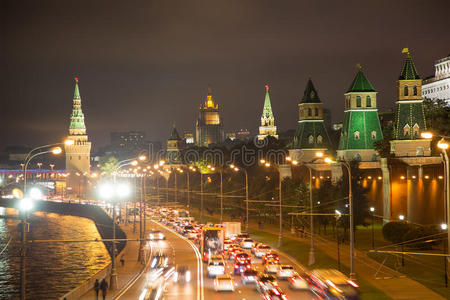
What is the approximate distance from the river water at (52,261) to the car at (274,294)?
28.6m

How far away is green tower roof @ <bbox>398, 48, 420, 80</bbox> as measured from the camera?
82750 millimetres

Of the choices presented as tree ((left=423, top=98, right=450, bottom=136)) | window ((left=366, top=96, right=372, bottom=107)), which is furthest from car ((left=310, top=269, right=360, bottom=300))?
window ((left=366, top=96, right=372, bottom=107))

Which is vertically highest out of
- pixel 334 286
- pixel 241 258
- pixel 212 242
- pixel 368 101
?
pixel 368 101

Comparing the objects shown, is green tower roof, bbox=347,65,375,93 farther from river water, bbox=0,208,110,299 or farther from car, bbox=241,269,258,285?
car, bbox=241,269,258,285

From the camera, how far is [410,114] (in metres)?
83.8

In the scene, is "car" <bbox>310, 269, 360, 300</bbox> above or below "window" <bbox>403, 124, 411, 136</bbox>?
below

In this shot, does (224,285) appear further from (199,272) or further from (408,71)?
(408,71)

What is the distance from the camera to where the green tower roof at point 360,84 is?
10131 centimetres

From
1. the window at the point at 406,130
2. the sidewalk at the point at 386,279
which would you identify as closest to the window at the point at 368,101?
the window at the point at 406,130

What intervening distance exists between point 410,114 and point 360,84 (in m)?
19.4

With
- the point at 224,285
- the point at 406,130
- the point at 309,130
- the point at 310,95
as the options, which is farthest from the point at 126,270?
the point at 310,95

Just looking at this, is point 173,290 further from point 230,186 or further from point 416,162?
point 230,186

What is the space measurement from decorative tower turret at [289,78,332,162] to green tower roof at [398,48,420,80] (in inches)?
1362

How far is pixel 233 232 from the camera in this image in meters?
73.1
